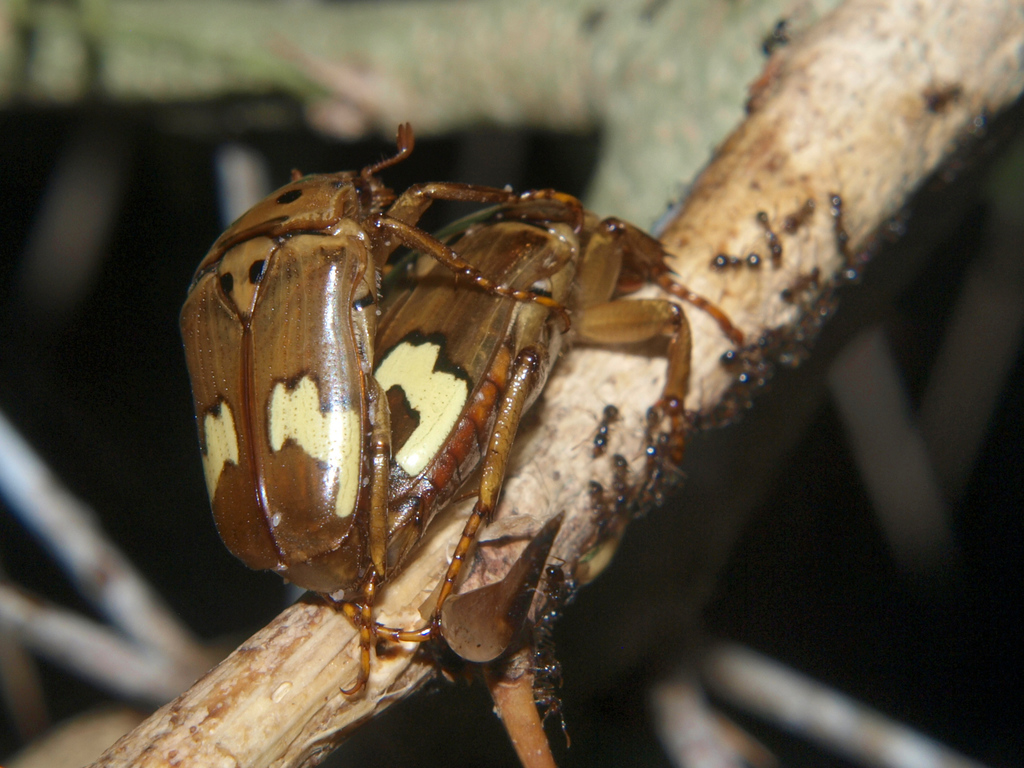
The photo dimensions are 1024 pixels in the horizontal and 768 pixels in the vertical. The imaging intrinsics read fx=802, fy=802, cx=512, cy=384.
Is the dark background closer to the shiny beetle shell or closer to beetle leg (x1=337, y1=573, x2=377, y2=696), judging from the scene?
beetle leg (x1=337, y1=573, x2=377, y2=696)

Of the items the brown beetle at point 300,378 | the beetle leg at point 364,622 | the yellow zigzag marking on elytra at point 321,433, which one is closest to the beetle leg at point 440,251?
the brown beetle at point 300,378

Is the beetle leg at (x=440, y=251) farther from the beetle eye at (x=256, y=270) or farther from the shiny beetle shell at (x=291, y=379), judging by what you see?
the beetle eye at (x=256, y=270)

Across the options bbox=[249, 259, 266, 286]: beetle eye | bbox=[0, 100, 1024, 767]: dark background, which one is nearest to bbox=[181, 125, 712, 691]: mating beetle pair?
bbox=[249, 259, 266, 286]: beetle eye

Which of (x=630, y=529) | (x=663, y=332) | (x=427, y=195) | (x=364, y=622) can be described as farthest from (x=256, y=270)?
(x=630, y=529)

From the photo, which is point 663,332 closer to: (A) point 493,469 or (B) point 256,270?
(A) point 493,469

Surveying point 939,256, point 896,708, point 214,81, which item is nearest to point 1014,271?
point 939,256

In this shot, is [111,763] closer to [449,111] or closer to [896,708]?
[896,708]
